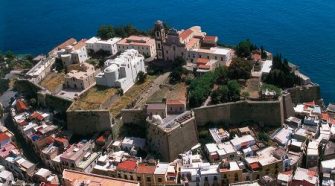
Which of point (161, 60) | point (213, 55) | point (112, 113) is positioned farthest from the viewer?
point (161, 60)

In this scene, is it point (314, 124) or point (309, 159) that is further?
point (314, 124)

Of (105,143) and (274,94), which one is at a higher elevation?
(274,94)

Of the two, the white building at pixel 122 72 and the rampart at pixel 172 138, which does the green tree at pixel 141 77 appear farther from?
the rampart at pixel 172 138

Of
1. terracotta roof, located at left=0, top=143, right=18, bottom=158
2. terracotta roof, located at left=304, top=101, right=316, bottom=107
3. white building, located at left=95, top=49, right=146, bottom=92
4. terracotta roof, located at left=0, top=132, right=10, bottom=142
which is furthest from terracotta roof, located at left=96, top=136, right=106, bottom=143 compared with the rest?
terracotta roof, located at left=304, top=101, right=316, bottom=107

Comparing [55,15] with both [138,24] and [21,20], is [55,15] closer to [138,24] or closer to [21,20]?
[21,20]

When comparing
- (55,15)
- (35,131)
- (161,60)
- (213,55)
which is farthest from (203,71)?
(55,15)

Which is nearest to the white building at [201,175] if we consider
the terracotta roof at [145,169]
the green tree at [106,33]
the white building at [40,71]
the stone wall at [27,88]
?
the terracotta roof at [145,169]

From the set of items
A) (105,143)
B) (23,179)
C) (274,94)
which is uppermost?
(274,94)

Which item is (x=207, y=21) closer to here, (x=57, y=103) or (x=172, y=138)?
(x=57, y=103)
